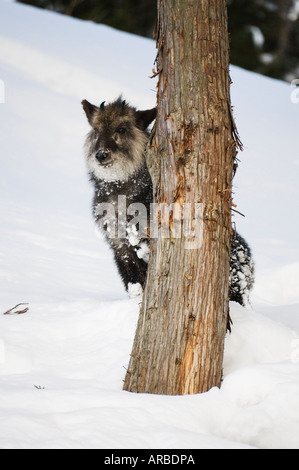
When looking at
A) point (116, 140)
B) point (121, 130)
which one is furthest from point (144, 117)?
point (116, 140)

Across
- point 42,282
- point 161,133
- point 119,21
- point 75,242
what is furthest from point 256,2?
point 161,133

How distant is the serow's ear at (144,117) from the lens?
17.3ft

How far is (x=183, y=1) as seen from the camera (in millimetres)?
3252

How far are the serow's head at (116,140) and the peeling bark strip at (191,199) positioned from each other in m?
1.73

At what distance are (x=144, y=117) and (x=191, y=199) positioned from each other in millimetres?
2330

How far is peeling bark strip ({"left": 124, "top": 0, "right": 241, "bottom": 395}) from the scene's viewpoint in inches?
125

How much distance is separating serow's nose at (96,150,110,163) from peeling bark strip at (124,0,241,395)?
1668 mm

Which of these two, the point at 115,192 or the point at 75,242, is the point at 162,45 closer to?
the point at 115,192

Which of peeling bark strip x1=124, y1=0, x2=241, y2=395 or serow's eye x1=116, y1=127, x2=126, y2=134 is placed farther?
serow's eye x1=116, y1=127, x2=126, y2=134

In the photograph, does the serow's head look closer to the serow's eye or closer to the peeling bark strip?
the serow's eye

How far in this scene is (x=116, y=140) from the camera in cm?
512

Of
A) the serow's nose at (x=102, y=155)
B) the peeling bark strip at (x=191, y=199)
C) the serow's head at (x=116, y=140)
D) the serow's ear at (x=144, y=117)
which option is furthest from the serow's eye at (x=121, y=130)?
the peeling bark strip at (x=191, y=199)

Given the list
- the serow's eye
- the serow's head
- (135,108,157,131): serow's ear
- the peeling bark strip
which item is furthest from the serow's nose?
the peeling bark strip

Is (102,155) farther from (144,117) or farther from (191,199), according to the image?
(191,199)
